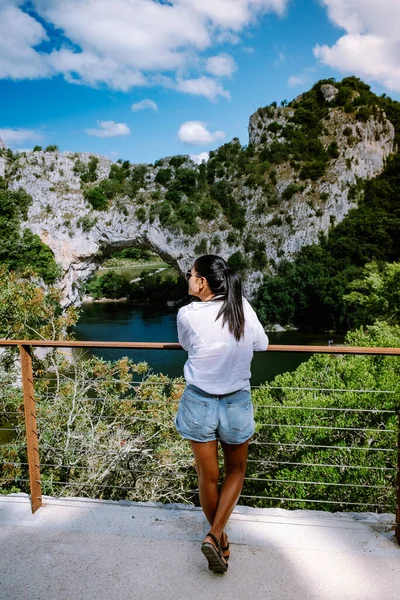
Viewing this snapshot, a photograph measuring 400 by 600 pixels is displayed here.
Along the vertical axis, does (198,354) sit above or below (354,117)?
below

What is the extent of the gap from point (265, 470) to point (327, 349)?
5399mm

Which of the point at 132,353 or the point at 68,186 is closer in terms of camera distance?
the point at 132,353

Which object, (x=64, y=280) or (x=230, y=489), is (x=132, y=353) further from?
(x=230, y=489)

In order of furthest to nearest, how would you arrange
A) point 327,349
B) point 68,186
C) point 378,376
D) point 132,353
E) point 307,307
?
point 68,186 < point 307,307 < point 132,353 < point 378,376 < point 327,349

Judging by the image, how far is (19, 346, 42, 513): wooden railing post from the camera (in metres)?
2.18

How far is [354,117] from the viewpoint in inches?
1390

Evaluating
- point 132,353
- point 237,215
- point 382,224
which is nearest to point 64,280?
point 132,353

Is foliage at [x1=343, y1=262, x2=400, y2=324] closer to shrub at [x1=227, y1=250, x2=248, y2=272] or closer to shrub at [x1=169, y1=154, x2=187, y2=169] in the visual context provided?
shrub at [x1=227, y1=250, x2=248, y2=272]

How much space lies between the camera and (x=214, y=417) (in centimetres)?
155

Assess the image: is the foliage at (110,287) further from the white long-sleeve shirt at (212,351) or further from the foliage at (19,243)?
the white long-sleeve shirt at (212,351)

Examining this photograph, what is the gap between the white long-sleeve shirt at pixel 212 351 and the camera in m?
1.53

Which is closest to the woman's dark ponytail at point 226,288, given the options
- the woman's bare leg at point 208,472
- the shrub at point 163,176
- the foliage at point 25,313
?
the woman's bare leg at point 208,472

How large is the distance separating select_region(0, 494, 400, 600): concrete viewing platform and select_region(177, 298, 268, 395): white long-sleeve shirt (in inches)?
30.9

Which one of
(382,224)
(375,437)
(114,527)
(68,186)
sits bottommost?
(375,437)
